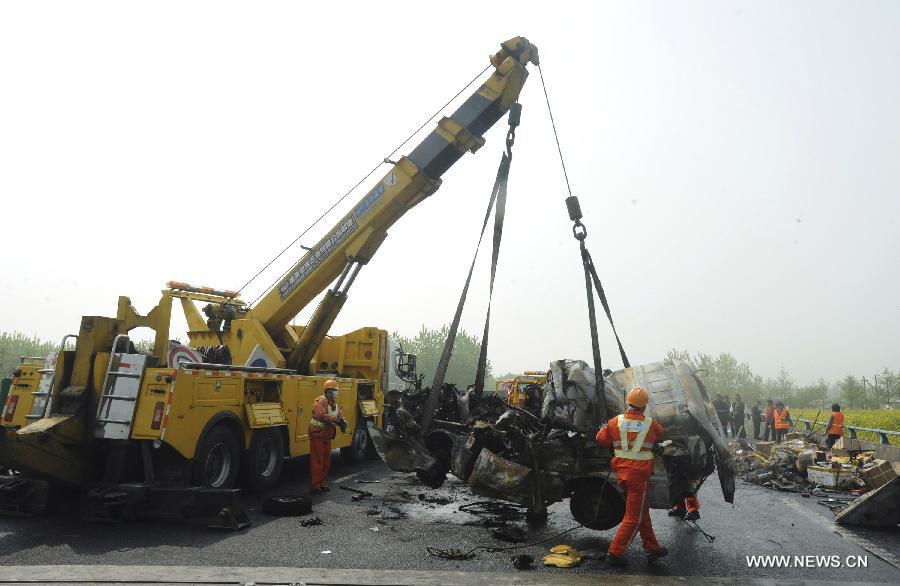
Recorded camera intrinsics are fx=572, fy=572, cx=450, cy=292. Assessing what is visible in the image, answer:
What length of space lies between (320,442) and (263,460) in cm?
83

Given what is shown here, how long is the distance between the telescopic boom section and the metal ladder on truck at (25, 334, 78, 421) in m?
3.83

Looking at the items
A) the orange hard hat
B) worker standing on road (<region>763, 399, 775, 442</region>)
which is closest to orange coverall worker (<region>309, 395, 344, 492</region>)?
the orange hard hat

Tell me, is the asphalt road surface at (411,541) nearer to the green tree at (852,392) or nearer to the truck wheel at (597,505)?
the truck wheel at (597,505)

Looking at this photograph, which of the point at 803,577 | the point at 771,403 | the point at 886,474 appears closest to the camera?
the point at 803,577

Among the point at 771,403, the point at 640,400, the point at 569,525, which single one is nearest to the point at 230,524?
the point at 569,525

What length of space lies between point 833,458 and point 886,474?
168 centimetres

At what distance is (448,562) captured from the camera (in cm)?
518

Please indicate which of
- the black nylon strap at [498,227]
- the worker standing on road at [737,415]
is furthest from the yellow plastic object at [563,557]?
the worker standing on road at [737,415]

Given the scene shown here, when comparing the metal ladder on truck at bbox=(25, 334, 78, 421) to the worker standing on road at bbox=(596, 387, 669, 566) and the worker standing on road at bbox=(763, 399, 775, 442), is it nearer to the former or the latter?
the worker standing on road at bbox=(596, 387, 669, 566)

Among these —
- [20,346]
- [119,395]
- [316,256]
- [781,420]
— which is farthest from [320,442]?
[20,346]

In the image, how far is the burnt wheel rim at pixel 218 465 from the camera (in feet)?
23.2

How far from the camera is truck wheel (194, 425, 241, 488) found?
6699 mm

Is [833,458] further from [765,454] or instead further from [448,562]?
[448,562]

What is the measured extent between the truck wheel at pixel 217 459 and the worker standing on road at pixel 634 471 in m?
4.56
